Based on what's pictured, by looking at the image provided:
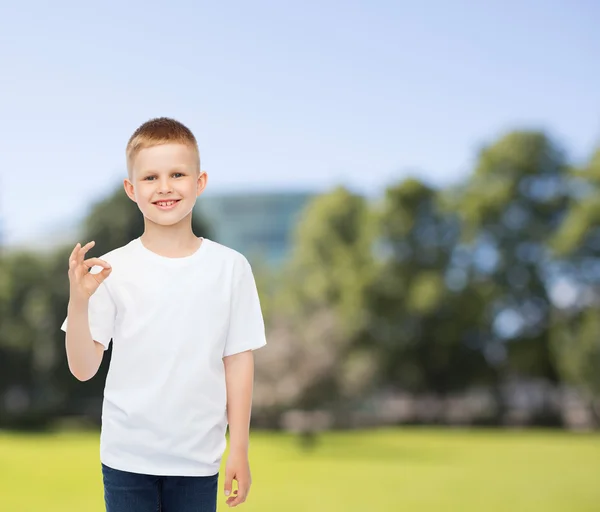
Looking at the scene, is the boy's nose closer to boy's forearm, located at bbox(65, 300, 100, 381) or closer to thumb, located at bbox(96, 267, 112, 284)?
thumb, located at bbox(96, 267, 112, 284)

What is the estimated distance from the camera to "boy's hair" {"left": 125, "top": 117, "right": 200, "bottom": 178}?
131 inches

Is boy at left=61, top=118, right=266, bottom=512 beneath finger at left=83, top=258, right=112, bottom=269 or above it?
beneath

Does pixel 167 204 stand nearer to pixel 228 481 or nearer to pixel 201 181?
pixel 201 181

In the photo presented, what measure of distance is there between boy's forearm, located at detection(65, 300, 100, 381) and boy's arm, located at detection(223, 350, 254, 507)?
52 cm

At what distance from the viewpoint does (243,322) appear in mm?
3369

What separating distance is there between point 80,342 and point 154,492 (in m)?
0.63

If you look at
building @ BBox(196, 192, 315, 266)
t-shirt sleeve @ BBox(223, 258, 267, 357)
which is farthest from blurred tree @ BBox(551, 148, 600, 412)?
building @ BBox(196, 192, 315, 266)

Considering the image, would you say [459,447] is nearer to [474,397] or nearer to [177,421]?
[474,397]

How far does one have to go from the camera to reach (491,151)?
40250mm

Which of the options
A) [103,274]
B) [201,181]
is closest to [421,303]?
[201,181]

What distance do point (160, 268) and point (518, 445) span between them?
97.0ft

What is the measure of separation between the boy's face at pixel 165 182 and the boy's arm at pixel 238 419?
61 cm

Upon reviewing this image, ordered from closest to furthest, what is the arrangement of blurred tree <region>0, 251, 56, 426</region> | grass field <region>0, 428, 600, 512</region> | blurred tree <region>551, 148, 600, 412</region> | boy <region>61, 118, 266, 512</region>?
boy <region>61, 118, 266, 512</region> → grass field <region>0, 428, 600, 512</region> → blurred tree <region>551, 148, 600, 412</region> → blurred tree <region>0, 251, 56, 426</region>

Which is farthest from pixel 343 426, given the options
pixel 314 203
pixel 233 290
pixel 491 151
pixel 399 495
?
pixel 233 290
